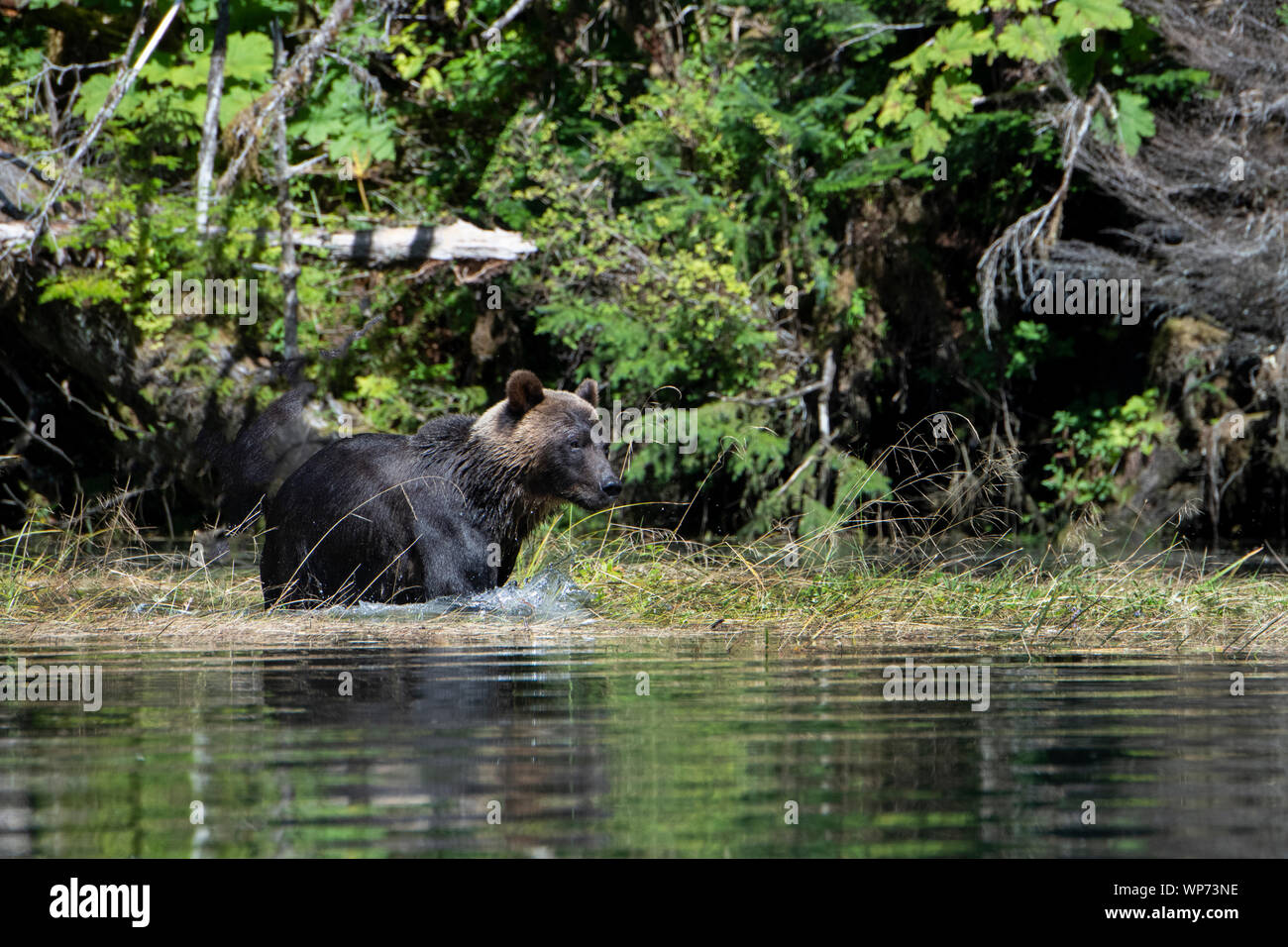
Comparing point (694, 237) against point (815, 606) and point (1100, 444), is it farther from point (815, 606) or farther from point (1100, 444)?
point (815, 606)

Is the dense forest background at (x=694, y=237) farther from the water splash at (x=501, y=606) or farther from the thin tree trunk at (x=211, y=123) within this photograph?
the water splash at (x=501, y=606)

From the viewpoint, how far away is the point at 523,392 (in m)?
10.3

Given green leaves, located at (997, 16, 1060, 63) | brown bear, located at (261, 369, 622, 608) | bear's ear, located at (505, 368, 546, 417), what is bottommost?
brown bear, located at (261, 369, 622, 608)

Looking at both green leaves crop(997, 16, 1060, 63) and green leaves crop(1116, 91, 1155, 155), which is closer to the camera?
green leaves crop(997, 16, 1060, 63)

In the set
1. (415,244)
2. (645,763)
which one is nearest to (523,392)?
(645,763)

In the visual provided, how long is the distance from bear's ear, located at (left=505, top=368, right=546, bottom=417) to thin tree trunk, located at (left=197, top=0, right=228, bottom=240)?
7533 millimetres

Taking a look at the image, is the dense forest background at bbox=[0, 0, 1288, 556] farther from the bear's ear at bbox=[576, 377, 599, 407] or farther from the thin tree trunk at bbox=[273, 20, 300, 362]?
the bear's ear at bbox=[576, 377, 599, 407]

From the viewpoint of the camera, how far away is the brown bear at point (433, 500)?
9.91 metres

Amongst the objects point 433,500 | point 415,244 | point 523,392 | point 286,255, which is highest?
point 415,244

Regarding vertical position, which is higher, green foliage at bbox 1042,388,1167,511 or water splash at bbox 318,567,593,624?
green foliage at bbox 1042,388,1167,511

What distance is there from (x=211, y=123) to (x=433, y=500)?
8.30 m

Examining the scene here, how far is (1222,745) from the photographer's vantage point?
4.79 metres

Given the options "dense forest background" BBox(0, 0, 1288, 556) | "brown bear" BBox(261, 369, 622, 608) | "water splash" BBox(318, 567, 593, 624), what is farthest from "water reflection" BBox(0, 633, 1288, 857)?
"dense forest background" BBox(0, 0, 1288, 556)

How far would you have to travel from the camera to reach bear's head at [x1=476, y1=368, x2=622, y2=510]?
1024cm
